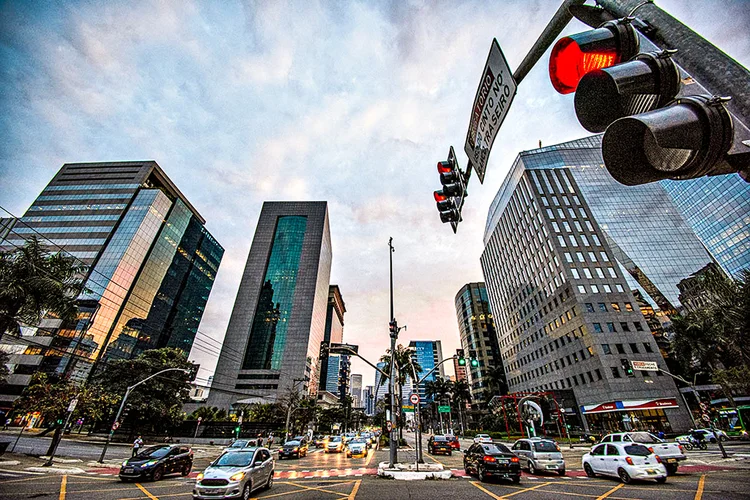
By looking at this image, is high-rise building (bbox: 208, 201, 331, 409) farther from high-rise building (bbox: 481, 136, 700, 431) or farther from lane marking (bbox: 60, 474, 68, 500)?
lane marking (bbox: 60, 474, 68, 500)

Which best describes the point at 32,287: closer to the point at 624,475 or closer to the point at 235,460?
the point at 235,460

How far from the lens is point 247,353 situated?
10600 cm

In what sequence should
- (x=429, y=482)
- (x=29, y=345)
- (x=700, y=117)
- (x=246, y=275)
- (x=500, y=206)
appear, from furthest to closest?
1. (x=246, y=275)
2. (x=500, y=206)
3. (x=29, y=345)
4. (x=429, y=482)
5. (x=700, y=117)

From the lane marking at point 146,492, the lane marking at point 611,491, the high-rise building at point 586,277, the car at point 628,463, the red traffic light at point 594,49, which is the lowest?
the lane marking at point 146,492

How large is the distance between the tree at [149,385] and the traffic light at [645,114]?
5195cm

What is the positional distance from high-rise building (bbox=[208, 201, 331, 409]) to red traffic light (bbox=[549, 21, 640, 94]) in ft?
325

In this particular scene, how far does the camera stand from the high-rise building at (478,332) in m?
102

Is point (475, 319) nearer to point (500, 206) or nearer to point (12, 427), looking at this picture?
point (500, 206)

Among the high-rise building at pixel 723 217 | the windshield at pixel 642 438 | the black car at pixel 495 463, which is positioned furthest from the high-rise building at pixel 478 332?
the black car at pixel 495 463

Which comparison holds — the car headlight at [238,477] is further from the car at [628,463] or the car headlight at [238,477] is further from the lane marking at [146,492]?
the car at [628,463]

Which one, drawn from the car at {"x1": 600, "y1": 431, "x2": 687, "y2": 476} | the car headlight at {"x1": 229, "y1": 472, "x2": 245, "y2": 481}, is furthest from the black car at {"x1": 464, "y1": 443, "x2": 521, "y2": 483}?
the car headlight at {"x1": 229, "y1": 472, "x2": 245, "y2": 481}

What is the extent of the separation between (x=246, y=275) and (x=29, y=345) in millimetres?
61299

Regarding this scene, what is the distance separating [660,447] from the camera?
50.6 ft

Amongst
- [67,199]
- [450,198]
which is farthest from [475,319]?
[67,199]
